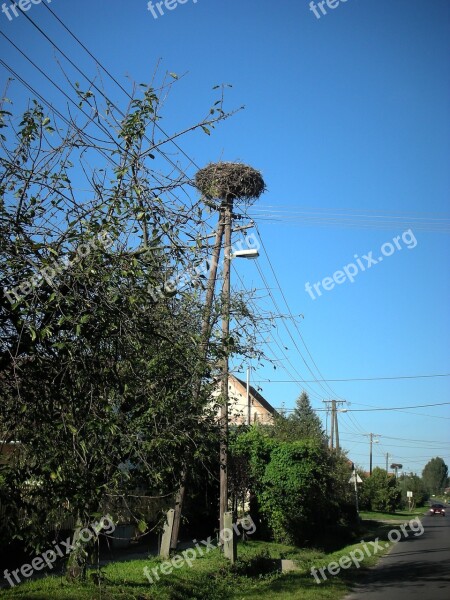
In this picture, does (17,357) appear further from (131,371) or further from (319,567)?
(319,567)

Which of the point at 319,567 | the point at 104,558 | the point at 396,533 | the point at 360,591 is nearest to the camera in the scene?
the point at 360,591

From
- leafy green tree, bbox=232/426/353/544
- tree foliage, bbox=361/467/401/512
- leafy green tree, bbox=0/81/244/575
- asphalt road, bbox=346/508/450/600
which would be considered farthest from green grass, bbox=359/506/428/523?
leafy green tree, bbox=0/81/244/575

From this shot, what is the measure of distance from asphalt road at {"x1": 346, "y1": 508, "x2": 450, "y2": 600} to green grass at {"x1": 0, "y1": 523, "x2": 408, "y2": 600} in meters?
0.49

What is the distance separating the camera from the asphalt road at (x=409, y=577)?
39.3 ft

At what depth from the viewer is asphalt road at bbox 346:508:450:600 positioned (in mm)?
11977

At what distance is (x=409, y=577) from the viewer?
48.3 feet

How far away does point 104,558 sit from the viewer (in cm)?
1459

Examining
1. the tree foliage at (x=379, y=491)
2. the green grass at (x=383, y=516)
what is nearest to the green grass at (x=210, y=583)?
the green grass at (x=383, y=516)

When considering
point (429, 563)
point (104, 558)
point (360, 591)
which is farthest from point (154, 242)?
point (429, 563)

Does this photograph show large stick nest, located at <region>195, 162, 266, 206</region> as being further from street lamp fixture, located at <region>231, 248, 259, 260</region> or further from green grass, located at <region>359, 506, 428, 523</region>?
green grass, located at <region>359, 506, 428, 523</region>

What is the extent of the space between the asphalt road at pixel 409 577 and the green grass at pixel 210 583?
49 centimetres

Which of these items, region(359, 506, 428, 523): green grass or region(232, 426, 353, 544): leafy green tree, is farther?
region(359, 506, 428, 523): green grass

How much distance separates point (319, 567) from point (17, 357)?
14.1 metres

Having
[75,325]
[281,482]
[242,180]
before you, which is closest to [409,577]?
[281,482]
